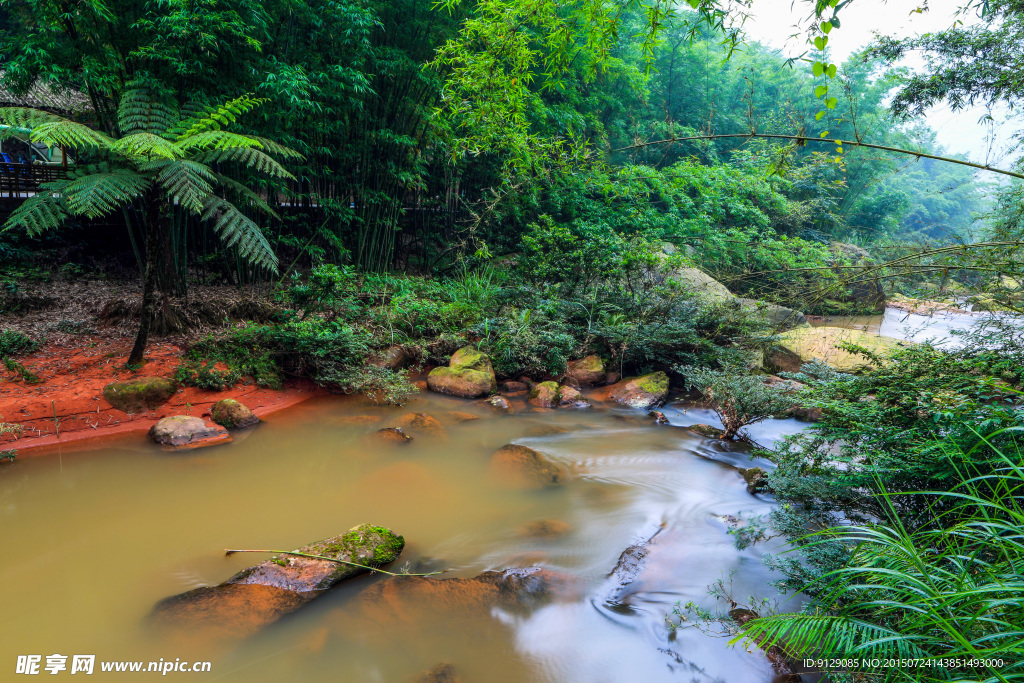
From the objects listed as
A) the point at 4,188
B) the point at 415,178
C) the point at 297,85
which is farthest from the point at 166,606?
the point at 4,188

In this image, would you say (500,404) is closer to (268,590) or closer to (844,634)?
(268,590)

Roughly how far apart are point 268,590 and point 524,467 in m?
2.25

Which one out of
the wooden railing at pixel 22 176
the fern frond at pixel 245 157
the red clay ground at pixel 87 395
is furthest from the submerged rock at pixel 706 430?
the wooden railing at pixel 22 176

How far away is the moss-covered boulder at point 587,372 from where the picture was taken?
6.83 metres

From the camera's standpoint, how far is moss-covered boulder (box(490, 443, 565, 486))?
430 centimetres

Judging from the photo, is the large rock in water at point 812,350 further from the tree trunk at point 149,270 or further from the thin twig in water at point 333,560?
the tree trunk at point 149,270

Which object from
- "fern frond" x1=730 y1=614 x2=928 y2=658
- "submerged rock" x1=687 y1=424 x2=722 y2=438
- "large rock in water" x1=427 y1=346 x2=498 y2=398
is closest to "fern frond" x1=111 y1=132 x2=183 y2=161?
"large rock in water" x1=427 y1=346 x2=498 y2=398

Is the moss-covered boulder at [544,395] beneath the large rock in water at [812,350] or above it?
beneath

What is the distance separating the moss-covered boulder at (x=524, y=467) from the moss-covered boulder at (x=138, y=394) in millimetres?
3272

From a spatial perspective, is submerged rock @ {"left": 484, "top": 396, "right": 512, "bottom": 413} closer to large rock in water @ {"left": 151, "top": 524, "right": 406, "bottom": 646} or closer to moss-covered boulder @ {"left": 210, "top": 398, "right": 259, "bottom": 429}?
moss-covered boulder @ {"left": 210, "top": 398, "right": 259, "bottom": 429}

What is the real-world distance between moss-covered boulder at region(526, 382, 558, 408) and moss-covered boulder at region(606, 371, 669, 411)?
2.61ft

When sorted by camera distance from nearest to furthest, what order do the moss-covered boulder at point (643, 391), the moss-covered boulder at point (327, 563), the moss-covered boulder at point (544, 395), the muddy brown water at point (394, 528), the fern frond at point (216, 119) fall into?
1. the muddy brown water at point (394, 528)
2. the moss-covered boulder at point (327, 563)
3. the fern frond at point (216, 119)
4. the moss-covered boulder at point (544, 395)
5. the moss-covered boulder at point (643, 391)

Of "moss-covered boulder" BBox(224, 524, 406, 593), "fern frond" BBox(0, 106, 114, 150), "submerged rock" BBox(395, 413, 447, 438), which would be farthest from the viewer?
"submerged rock" BBox(395, 413, 447, 438)

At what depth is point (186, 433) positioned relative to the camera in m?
4.42
